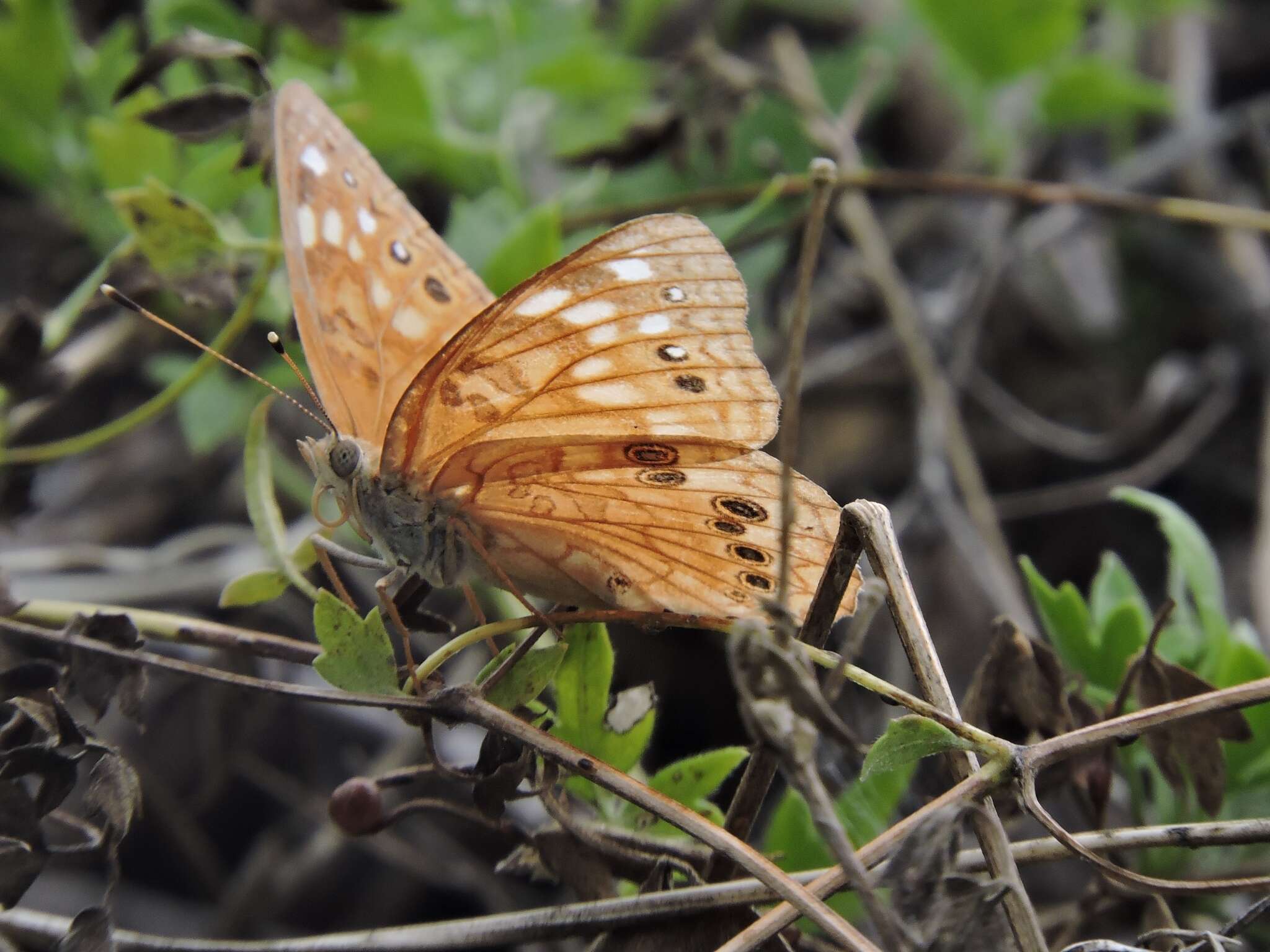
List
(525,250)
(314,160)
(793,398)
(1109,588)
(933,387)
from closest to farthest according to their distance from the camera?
1. (793,398)
2. (1109,588)
3. (314,160)
4. (525,250)
5. (933,387)

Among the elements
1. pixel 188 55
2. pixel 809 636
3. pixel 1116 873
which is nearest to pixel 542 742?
pixel 809 636

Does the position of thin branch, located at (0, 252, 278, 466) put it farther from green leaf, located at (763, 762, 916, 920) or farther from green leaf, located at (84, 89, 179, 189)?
green leaf, located at (763, 762, 916, 920)

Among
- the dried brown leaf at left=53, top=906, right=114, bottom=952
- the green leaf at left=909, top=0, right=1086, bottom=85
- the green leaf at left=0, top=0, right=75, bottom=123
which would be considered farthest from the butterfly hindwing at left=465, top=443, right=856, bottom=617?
the green leaf at left=909, top=0, right=1086, bottom=85

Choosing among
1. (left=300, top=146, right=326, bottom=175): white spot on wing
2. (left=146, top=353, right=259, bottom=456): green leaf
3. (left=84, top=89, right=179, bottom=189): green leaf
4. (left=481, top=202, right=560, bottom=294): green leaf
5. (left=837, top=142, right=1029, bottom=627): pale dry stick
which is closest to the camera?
(left=300, top=146, right=326, bottom=175): white spot on wing

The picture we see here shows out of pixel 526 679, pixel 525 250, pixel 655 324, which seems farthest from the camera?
pixel 525 250

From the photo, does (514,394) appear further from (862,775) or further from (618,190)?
(618,190)

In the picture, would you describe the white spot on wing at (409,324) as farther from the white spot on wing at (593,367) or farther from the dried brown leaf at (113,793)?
the dried brown leaf at (113,793)

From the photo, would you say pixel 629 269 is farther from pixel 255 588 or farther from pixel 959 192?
pixel 959 192
